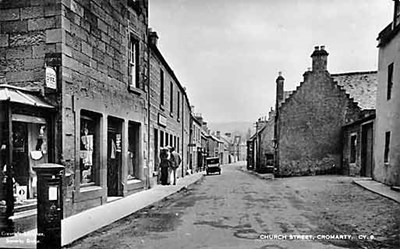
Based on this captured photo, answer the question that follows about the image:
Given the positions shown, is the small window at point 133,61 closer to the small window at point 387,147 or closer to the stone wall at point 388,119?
the stone wall at point 388,119

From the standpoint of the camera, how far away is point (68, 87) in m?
8.60

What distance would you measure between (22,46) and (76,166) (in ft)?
Answer: 10.2

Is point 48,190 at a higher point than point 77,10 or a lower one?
lower

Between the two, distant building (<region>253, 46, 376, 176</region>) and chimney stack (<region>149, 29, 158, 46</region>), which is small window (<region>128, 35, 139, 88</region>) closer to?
chimney stack (<region>149, 29, 158, 46</region>)

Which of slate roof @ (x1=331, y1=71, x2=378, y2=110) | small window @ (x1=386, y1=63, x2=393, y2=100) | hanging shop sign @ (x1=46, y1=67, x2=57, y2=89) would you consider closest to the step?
hanging shop sign @ (x1=46, y1=67, x2=57, y2=89)

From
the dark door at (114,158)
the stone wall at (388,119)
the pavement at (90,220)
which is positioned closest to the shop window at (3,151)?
the pavement at (90,220)

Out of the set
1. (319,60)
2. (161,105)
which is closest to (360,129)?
(319,60)

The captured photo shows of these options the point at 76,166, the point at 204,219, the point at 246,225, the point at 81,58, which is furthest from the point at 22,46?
the point at 246,225

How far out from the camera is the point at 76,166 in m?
8.94

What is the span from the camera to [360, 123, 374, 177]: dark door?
62.8 ft

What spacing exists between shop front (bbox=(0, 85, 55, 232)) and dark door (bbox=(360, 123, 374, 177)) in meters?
16.5

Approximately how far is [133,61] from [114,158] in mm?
3887

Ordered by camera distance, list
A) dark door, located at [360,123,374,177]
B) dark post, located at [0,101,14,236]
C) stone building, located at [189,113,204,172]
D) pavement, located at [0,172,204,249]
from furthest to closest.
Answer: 1. stone building, located at [189,113,204,172]
2. dark door, located at [360,123,374,177]
3. dark post, located at [0,101,14,236]
4. pavement, located at [0,172,204,249]

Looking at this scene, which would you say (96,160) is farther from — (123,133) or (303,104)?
(303,104)
